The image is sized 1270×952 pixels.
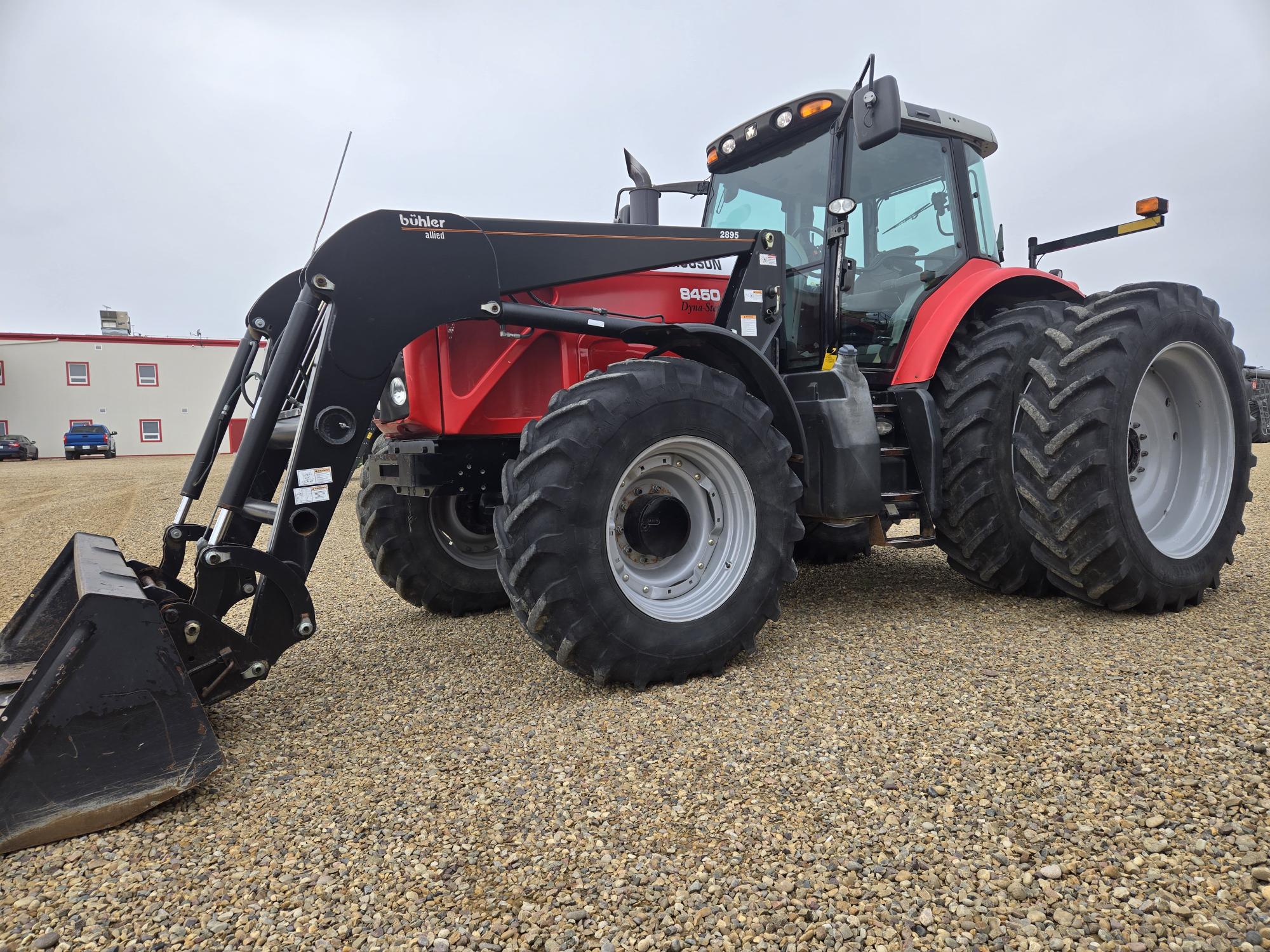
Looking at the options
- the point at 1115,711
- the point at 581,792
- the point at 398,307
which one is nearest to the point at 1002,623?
the point at 1115,711

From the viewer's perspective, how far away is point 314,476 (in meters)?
2.79

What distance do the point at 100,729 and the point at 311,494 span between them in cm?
95

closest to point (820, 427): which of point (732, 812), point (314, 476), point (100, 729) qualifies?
point (732, 812)

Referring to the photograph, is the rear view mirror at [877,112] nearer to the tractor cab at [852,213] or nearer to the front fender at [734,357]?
the tractor cab at [852,213]

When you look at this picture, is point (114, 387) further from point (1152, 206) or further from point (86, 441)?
point (1152, 206)

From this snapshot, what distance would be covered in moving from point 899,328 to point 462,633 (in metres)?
2.82

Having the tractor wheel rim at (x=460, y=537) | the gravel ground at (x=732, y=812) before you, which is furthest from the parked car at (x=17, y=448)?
the gravel ground at (x=732, y=812)

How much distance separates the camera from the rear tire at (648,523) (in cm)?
279

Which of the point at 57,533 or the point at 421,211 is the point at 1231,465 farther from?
the point at 57,533

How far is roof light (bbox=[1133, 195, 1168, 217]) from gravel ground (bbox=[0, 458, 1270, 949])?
7.95 feet

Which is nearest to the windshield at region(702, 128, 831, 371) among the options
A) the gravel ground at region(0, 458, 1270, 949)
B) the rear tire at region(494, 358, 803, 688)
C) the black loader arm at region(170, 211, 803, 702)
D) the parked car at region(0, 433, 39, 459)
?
the black loader arm at region(170, 211, 803, 702)

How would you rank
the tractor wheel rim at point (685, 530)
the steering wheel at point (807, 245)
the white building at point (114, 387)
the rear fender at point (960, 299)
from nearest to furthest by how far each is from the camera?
the tractor wheel rim at point (685, 530) < the rear fender at point (960, 299) < the steering wheel at point (807, 245) < the white building at point (114, 387)

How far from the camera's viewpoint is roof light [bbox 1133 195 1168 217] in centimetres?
445

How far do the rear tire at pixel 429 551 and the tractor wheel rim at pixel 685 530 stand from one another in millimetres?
1365
